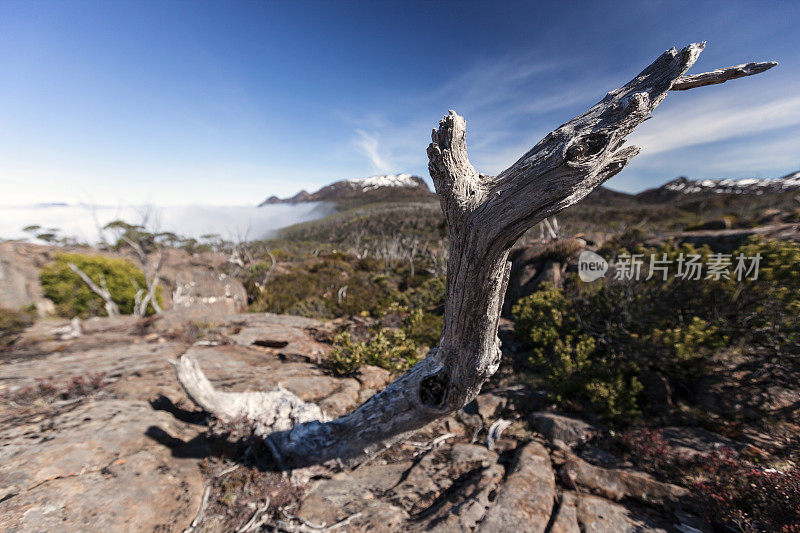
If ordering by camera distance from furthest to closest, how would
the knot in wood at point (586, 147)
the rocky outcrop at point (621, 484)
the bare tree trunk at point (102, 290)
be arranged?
the bare tree trunk at point (102, 290), the rocky outcrop at point (621, 484), the knot in wood at point (586, 147)

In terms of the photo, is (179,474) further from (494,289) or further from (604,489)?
(604,489)

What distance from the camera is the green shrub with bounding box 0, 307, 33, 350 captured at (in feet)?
24.0

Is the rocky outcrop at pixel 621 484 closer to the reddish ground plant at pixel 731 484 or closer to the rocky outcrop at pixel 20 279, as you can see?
the reddish ground plant at pixel 731 484

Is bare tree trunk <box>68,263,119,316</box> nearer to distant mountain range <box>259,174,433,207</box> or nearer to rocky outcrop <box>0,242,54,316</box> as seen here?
rocky outcrop <box>0,242,54,316</box>

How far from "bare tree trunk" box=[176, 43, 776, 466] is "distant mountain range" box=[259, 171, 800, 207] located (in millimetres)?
34226

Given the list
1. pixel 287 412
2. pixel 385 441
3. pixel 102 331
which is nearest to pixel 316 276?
pixel 102 331

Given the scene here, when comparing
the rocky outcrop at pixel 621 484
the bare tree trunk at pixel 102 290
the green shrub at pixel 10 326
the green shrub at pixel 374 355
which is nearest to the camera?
the rocky outcrop at pixel 621 484

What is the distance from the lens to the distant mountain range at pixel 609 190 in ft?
242

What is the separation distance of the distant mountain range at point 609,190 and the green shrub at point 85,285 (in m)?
38.5

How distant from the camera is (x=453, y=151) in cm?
185

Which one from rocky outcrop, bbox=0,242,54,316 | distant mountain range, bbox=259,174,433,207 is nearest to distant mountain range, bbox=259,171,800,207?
distant mountain range, bbox=259,174,433,207

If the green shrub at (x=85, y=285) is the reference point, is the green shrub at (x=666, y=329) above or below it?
above

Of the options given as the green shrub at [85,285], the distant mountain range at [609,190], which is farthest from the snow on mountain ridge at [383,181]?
the green shrub at [85,285]

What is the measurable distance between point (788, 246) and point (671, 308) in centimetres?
212
